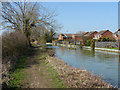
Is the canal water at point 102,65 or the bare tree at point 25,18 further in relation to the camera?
the bare tree at point 25,18

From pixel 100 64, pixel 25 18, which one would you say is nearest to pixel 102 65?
pixel 100 64

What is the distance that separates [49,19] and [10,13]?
245 inches

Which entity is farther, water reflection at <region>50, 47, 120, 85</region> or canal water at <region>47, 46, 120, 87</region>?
water reflection at <region>50, 47, 120, 85</region>

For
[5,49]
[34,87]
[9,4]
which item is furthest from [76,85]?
[9,4]

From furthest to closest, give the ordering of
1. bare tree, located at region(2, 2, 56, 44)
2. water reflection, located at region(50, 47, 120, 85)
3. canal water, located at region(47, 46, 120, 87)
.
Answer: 1. bare tree, located at region(2, 2, 56, 44)
2. water reflection, located at region(50, 47, 120, 85)
3. canal water, located at region(47, 46, 120, 87)

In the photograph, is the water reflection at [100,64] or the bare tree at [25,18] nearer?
the water reflection at [100,64]

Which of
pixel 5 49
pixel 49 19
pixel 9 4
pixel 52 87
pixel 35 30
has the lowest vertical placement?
pixel 52 87

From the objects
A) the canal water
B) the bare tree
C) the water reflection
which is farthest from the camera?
the bare tree

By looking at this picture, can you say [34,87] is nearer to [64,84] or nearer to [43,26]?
[64,84]

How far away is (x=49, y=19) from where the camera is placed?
27.2 meters

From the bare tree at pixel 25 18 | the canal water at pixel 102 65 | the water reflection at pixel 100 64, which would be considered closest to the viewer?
the canal water at pixel 102 65

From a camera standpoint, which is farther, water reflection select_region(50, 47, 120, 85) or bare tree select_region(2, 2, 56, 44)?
bare tree select_region(2, 2, 56, 44)

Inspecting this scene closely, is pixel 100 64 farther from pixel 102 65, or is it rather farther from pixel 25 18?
pixel 25 18

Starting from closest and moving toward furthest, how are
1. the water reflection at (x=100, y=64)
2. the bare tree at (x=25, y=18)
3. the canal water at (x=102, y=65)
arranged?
the canal water at (x=102, y=65) < the water reflection at (x=100, y=64) < the bare tree at (x=25, y=18)
